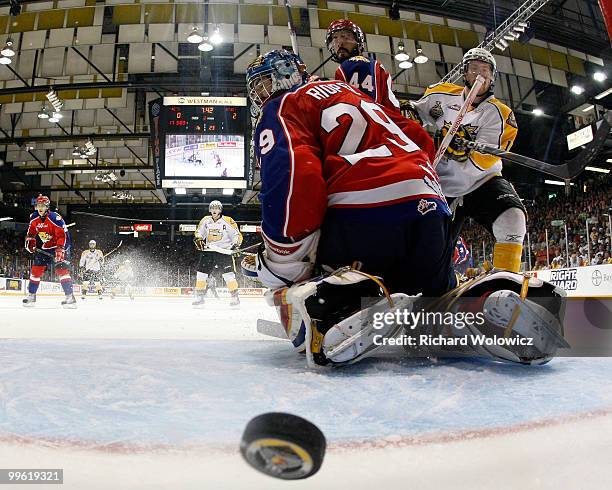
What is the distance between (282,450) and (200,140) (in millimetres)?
6961

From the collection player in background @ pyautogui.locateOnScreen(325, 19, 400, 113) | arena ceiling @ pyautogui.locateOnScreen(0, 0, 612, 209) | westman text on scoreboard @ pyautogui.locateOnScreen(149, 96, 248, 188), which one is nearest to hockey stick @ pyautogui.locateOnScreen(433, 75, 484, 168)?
player in background @ pyautogui.locateOnScreen(325, 19, 400, 113)

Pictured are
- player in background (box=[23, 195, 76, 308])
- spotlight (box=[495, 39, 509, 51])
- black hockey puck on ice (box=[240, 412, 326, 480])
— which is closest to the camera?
black hockey puck on ice (box=[240, 412, 326, 480])

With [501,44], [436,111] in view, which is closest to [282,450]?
[436,111]

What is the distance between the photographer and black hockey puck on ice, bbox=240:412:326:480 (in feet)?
1.35

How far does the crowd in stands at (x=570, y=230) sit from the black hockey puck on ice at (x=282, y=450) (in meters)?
7.33

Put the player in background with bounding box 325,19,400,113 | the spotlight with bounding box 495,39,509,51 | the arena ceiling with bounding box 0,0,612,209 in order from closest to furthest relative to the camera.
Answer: the player in background with bounding box 325,19,400,113 < the spotlight with bounding box 495,39,509,51 < the arena ceiling with bounding box 0,0,612,209

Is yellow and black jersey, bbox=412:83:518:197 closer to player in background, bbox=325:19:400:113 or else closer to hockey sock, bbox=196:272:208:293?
player in background, bbox=325:19:400:113

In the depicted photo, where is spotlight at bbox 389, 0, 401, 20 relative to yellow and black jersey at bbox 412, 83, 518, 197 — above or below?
above

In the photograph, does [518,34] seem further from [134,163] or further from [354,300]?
[134,163]

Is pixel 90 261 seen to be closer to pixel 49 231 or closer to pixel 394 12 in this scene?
pixel 49 231

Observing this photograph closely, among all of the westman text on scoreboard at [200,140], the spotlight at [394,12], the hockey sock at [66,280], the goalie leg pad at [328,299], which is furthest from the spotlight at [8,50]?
the goalie leg pad at [328,299]

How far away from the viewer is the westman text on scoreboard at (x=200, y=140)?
7.01 metres

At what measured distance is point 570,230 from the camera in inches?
390

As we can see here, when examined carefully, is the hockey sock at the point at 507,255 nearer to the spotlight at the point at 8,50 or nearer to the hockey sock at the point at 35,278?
the hockey sock at the point at 35,278
